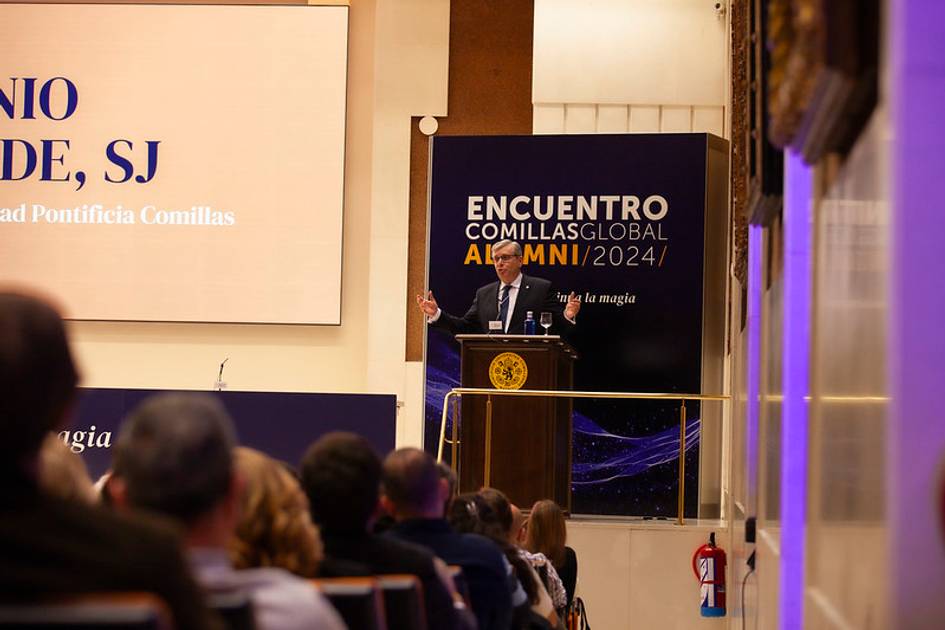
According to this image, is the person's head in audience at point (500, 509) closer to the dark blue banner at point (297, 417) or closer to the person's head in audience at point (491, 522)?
the person's head in audience at point (491, 522)

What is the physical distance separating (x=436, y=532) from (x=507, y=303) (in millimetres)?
6066

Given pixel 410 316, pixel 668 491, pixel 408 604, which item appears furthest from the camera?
pixel 410 316

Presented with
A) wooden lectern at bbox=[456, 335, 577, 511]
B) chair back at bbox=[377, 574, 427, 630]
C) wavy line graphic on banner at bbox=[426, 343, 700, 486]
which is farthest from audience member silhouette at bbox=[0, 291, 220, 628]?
wavy line graphic on banner at bbox=[426, 343, 700, 486]

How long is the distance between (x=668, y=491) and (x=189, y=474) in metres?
8.37

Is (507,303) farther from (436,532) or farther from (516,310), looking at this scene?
(436,532)

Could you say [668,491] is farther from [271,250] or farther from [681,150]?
[271,250]

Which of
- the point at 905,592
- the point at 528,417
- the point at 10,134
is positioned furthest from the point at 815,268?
the point at 10,134

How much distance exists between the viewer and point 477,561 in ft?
12.2

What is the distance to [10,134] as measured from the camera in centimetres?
1291

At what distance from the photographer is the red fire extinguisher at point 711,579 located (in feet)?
27.9

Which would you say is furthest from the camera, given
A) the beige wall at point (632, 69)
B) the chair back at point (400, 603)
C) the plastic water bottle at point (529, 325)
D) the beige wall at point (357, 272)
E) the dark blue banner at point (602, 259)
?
the beige wall at point (357, 272)

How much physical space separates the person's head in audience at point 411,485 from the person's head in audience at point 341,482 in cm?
63

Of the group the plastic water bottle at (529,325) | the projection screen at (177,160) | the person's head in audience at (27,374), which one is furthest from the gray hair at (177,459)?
the projection screen at (177,160)

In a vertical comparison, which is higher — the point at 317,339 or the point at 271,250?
the point at 271,250
